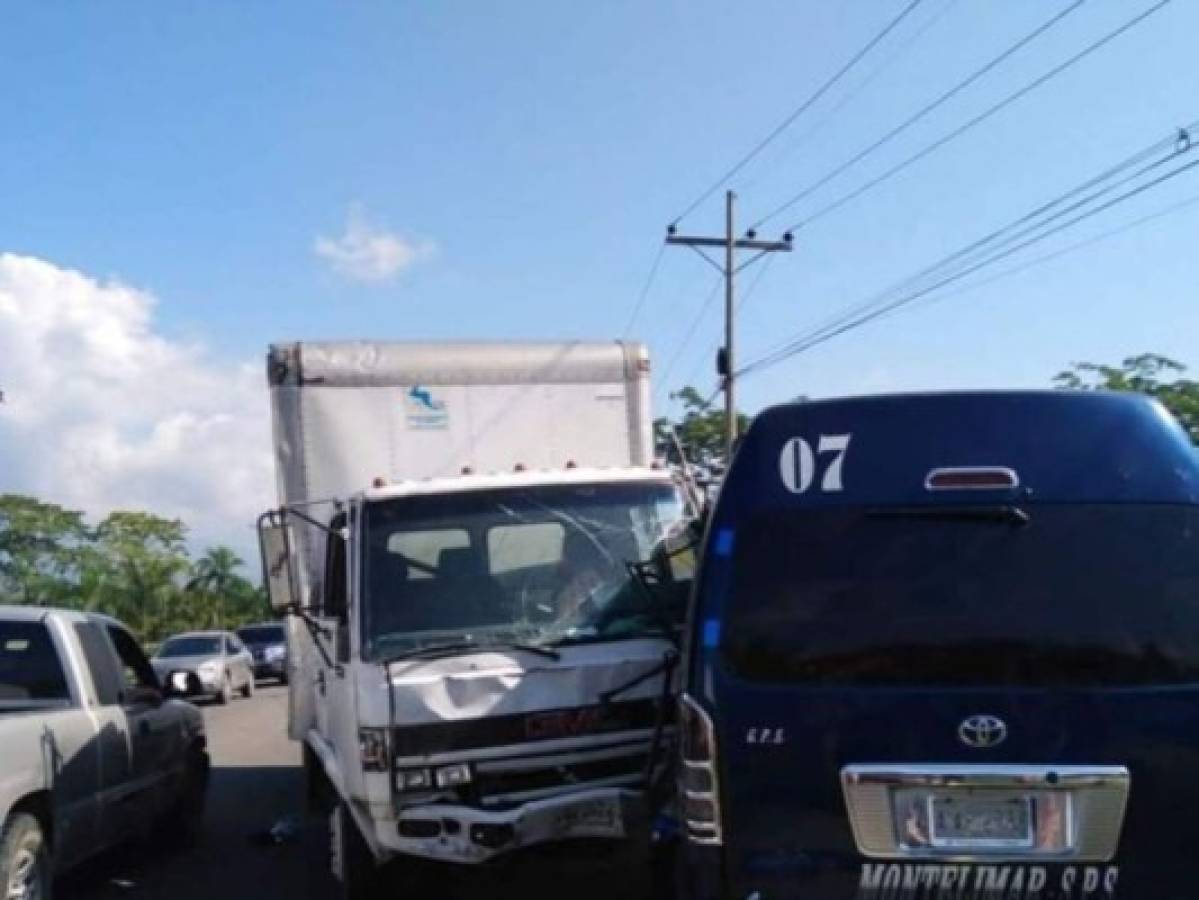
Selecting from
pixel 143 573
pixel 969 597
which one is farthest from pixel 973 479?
pixel 143 573

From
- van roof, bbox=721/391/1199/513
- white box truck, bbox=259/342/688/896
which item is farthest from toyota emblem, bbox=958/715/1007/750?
white box truck, bbox=259/342/688/896

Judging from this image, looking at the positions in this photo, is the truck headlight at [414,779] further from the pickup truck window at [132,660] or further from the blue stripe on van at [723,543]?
the pickup truck window at [132,660]

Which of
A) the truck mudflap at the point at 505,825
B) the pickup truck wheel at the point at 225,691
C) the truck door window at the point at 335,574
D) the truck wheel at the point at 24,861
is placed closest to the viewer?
the truck mudflap at the point at 505,825

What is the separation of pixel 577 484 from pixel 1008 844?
3.83 m

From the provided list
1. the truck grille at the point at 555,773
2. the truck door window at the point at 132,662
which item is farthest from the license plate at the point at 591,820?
the truck door window at the point at 132,662

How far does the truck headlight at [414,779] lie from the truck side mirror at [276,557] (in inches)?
63.3

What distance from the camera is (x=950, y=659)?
4262 millimetres

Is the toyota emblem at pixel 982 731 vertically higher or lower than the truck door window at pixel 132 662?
higher

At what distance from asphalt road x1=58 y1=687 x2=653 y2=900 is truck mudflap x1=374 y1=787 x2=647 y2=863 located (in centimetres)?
19

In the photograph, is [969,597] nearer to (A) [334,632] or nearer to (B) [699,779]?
(B) [699,779]

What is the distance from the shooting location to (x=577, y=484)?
7613 millimetres

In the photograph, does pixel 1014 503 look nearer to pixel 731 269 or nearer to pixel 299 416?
pixel 299 416

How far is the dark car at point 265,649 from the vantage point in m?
37.8

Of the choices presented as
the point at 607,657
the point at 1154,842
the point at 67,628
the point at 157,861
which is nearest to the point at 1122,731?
the point at 1154,842
